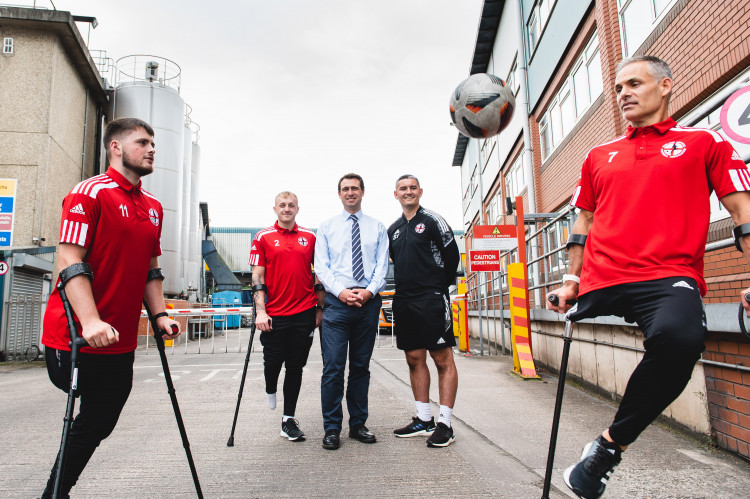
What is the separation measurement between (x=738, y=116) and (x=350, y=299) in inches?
105

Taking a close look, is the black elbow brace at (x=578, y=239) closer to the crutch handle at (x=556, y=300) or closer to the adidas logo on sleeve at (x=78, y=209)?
the crutch handle at (x=556, y=300)

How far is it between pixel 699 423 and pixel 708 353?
552 mm

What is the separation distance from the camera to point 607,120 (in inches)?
358

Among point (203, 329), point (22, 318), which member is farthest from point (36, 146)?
point (203, 329)

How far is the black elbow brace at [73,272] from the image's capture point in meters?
2.23

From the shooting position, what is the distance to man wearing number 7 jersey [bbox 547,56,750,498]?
2078 mm

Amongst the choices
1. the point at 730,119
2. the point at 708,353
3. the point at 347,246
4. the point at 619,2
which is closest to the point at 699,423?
the point at 708,353

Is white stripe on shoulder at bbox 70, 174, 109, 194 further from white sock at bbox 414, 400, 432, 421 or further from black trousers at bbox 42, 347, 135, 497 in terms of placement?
white sock at bbox 414, 400, 432, 421

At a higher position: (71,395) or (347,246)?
(347,246)

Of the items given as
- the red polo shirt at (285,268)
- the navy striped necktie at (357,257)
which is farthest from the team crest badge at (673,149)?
the red polo shirt at (285,268)

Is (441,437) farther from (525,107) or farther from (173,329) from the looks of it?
(525,107)

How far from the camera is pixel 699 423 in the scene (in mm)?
3844

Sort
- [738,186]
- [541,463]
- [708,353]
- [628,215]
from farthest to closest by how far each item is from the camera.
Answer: [708,353] < [541,463] < [628,215] < [738,186]

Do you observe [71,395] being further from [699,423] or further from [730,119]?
[699,423]
